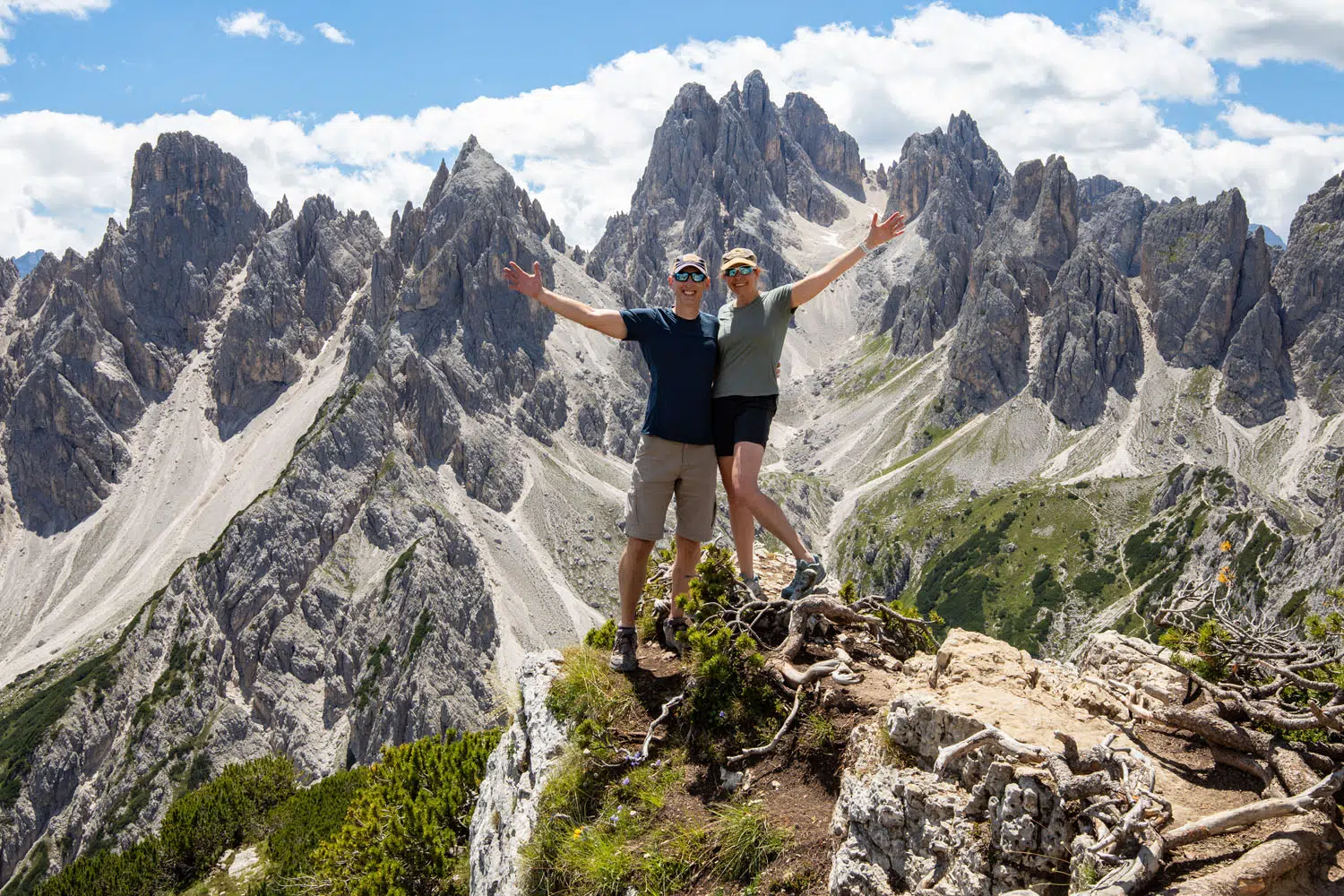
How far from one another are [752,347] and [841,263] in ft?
6.17

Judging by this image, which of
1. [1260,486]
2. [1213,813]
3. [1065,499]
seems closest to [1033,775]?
[1213,813]

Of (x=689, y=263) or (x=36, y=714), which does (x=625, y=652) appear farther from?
(x=36, y=714)

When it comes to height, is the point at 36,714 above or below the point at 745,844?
below

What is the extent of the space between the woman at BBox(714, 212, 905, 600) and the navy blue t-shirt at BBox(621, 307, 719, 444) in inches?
10.3

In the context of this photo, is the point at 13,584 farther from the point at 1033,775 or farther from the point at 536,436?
the point at 1033,775

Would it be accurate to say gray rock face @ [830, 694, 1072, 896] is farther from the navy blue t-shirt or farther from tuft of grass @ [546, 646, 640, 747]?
the navy blue t-shirt

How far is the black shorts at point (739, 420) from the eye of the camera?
10.8 metres

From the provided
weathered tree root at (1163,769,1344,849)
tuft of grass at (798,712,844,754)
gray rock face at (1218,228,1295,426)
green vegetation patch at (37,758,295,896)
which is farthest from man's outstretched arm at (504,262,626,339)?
gray rock face at (1218,228,1295,426)

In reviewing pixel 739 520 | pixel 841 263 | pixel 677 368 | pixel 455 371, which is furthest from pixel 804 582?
pixel 455 371

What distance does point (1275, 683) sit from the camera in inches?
275

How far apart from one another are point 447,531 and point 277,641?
33893 millimetres

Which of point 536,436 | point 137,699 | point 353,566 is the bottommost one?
point 137,699

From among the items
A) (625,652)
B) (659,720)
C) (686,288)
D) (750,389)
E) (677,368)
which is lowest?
(659,720)

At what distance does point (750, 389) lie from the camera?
1069cm
